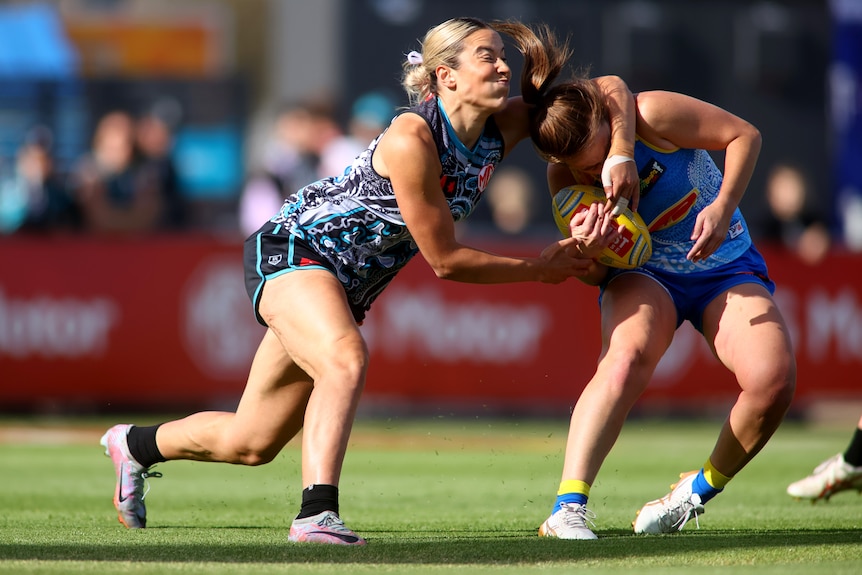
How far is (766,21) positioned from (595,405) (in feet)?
38.5

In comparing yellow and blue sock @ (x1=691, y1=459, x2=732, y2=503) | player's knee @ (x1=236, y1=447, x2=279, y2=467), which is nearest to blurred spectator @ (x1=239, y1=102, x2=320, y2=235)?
player's knee @ (x1=236, y1=447, x2=279, y2=467)

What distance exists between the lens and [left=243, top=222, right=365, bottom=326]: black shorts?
5.29 meters

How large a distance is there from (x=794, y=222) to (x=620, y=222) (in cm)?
776

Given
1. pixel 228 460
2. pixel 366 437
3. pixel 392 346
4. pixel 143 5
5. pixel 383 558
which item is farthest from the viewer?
pixel 143 5

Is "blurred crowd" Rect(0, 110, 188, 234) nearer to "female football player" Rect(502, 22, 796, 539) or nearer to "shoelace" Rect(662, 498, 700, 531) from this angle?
"female football player" Rect(502, 22, 796, 539)

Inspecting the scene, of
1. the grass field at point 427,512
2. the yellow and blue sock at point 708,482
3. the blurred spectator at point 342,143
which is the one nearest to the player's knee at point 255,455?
the grass field at point 427,512

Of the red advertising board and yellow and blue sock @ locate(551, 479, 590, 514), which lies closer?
yellow and blue sock @ locate(551, 479, 590, 514)

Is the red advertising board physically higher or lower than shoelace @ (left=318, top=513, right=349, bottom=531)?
higher

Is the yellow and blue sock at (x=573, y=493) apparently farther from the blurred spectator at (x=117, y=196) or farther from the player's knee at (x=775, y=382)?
the blurred spectator at (x=117, y=196)

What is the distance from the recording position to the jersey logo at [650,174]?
5418 mm

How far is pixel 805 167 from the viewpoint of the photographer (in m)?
15.9

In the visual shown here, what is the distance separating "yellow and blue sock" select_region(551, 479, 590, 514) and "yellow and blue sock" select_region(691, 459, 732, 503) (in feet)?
2.15

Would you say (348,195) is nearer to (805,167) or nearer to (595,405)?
(595,405)

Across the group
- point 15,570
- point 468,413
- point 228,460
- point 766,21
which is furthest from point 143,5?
point 15,570
